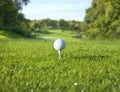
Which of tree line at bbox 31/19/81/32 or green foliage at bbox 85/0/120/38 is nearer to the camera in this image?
green foliage at bbox 85/0/120/38

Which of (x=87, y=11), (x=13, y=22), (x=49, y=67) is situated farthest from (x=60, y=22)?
(x=49, y=67)

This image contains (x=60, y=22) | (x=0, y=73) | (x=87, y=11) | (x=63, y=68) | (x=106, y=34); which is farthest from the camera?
(x=60, y=22)

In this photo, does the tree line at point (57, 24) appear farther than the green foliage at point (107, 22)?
Yes

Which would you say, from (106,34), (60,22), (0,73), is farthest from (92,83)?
(60,22)

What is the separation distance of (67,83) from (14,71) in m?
2.73

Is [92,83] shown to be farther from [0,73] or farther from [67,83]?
[0,73]

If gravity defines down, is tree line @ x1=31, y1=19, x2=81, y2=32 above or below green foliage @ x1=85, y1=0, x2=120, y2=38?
below

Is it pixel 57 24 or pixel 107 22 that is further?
pixel 57 24

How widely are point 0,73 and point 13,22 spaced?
2885 inches

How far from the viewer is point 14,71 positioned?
36.3 feet

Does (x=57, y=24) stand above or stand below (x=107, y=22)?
below

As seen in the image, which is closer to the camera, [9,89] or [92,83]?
[9,89]

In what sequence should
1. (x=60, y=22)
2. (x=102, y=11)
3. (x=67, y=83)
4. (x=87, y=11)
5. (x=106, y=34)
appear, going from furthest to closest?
(x=60, y=22), (x=87, y=11), (x=102, y=11), (x=106, y=34), (x=67, y=83)

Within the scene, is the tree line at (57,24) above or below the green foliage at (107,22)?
below
